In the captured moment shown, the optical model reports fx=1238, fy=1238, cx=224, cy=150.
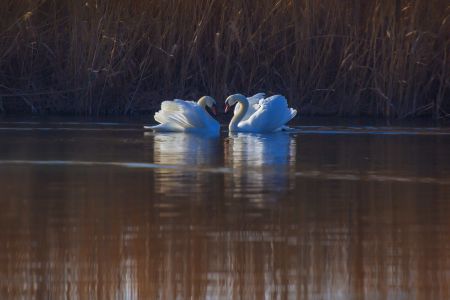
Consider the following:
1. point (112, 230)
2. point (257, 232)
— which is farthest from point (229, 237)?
point (112, 230)

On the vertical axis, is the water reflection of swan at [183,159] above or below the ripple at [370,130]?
below

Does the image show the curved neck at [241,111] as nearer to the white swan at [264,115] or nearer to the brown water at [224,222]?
the white swan at [264,115]

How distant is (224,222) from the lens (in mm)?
6742

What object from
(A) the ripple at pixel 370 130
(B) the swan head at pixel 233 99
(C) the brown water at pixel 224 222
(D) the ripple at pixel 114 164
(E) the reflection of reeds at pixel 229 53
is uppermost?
(E) the reflection of reeds at pixel 229 53

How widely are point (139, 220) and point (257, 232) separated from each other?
75 cm

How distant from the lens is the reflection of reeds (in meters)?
15.9

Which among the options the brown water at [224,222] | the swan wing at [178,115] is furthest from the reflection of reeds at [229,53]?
the brown water at [224,222]

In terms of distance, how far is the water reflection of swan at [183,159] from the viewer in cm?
862

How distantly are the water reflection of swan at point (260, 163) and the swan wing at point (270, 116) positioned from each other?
0.16 metres

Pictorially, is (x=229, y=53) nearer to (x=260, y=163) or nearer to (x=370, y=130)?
(x=370, y=130)

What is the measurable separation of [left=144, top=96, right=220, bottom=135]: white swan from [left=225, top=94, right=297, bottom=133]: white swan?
373mm

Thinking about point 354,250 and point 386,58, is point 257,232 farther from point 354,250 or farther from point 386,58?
point 386,58

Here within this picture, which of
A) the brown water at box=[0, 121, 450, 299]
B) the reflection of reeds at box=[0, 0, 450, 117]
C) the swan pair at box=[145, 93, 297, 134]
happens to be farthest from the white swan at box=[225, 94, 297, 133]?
the brown water at box=[0, 121, 450, 299]

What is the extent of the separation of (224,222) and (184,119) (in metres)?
7.56
